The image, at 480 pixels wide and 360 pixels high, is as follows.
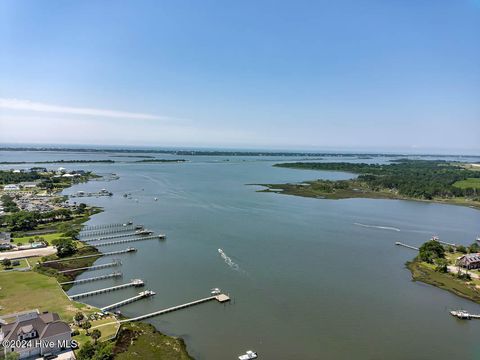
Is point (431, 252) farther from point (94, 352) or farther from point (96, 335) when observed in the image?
point (94, 352)

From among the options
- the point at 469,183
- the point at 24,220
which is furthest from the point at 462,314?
the point at 469,183

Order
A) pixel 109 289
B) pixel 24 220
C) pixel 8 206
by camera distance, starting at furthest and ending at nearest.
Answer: pixel 8 206
pixel 24 220
pixel 109 289

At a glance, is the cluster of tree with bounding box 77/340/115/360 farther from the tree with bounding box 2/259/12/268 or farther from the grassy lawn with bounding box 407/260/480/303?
the grassy lawn with bounding box 407/260/480/303

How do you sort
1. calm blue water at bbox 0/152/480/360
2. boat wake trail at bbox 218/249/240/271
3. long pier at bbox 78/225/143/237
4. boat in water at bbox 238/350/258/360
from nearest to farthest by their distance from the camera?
1. boat in water at bbox 238/350/258/360
2. calm blue water at bbox 0/152/480/360
3. boat wake trail at bbox 218/249/240/271
4. long pier at bbox 78/225/143/237

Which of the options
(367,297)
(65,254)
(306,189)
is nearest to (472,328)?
(367,297)

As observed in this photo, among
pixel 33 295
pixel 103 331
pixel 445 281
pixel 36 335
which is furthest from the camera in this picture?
pixel 445 281

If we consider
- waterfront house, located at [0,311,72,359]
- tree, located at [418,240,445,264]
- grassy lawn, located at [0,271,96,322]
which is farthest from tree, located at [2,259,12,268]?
tree, located at [418,240,445,264]
